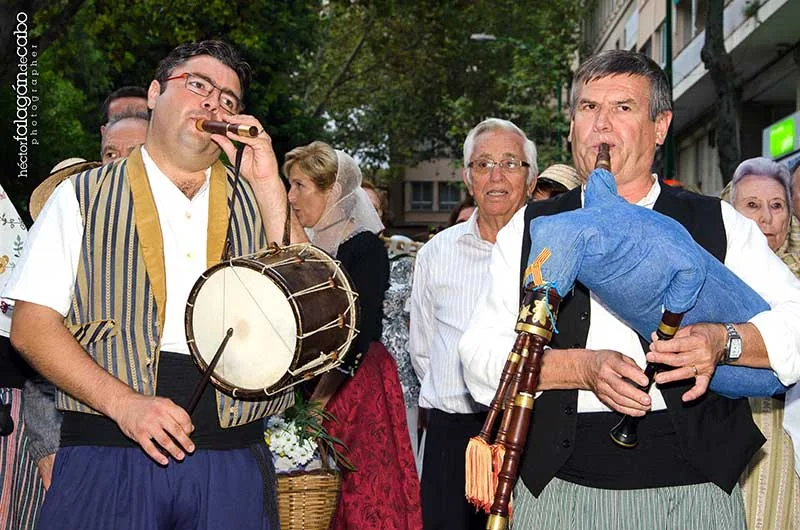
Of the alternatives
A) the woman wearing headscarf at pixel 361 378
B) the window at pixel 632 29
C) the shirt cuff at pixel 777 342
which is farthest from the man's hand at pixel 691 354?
the window at pixel 632 29

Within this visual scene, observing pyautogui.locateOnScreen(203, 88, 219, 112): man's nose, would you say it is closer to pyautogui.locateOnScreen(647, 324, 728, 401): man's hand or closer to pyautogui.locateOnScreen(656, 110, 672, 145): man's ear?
pyautogui.locateOnScreen(656, 110, 672, 145): man's ear

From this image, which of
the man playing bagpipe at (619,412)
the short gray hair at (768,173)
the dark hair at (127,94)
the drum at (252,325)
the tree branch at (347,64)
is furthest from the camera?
the tree branch at (347,64)

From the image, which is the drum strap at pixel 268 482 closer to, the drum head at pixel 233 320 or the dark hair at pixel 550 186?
the drum head at pixel 233 320

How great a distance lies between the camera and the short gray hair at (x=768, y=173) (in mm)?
5414

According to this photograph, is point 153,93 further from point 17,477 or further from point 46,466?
point 17,477

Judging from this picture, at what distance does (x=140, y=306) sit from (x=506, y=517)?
1295 millimetres

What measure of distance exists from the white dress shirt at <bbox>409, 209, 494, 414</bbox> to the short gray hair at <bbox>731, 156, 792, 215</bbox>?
1.25m

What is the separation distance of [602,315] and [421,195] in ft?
236

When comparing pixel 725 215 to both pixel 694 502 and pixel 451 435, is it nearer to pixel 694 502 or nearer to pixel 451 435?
pixel 694 502

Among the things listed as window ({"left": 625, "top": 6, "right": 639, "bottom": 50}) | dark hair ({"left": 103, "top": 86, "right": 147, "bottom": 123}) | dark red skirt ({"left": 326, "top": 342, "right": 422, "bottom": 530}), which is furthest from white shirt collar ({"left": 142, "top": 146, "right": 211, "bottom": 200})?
window ({"left": 625, "top": 6, "right": 639, "bottom": 50})

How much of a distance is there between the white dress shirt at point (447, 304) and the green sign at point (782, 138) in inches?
486

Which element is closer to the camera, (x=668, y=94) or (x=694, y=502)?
(x=694, y=502)

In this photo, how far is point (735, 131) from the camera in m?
16.5

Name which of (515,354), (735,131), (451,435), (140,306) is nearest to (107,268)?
(140,306)
